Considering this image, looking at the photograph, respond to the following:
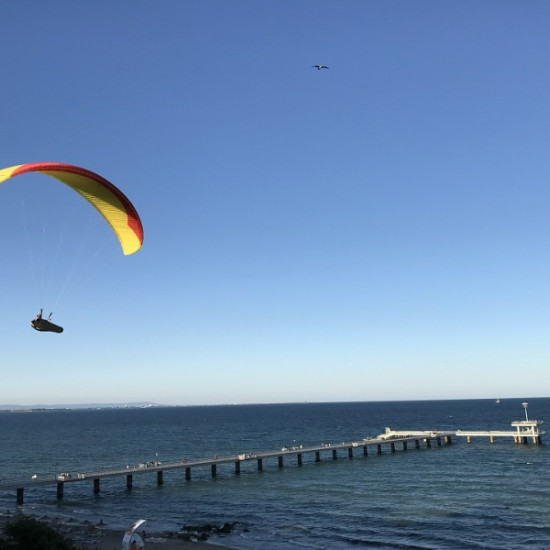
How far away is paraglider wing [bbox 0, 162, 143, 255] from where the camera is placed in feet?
61.8

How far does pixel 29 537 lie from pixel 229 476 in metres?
34.4

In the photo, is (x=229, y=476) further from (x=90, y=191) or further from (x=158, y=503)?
(x=90, y=191)

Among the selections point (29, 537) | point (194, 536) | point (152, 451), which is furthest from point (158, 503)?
point (152, 451)

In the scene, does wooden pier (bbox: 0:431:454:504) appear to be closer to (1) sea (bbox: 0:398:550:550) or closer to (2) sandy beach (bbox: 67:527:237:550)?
(1) sea (bbox: 0:398:550:550)

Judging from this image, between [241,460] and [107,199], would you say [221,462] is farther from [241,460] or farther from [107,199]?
[107,199]

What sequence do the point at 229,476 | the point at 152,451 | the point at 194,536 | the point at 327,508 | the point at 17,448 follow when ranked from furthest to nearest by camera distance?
the point at 17,448 < the point at 152,451 < the point at 229,476 < the point at 327,508 < the point at 194,536

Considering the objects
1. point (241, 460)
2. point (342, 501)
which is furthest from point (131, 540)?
point (241, 460)

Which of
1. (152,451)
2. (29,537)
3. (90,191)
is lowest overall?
(152,451)

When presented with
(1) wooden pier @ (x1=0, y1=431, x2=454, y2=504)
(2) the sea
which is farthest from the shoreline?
(1) wooden pier @ (x1=0, y1=431, x2=454, y2=504)

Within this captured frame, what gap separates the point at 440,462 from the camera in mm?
52844

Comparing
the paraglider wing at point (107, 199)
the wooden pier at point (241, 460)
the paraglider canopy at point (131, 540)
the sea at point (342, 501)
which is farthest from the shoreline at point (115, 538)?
the paraglider wing at point (107, 199)

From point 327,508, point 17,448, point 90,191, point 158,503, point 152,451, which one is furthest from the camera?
point 17,448

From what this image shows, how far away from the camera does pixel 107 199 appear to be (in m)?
20.4

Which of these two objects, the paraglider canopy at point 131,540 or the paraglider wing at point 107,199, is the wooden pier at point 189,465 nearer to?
the paraglider wing at point 107,199
